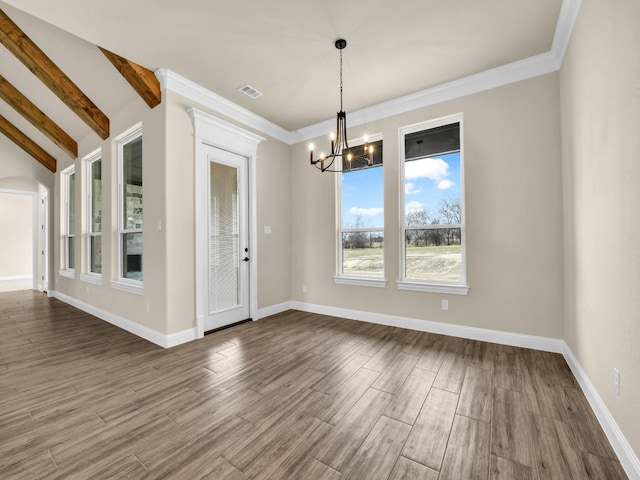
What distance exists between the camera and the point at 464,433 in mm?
1781

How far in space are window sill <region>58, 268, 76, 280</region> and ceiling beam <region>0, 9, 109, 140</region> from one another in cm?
289

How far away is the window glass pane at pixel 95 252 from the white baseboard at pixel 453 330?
3791mm

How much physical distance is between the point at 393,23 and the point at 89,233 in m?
5.74

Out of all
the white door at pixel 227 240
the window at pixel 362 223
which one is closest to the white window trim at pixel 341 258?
the window at pixel 362 223

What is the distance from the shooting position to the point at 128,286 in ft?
12.7

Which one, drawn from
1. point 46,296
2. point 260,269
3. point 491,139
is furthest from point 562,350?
point 46,296

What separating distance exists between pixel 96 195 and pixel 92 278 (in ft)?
4.93

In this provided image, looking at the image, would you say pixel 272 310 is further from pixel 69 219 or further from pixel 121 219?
pixel 69 219

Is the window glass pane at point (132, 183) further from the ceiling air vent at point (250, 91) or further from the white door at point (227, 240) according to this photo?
the ceiling air vent at point (250, 91)

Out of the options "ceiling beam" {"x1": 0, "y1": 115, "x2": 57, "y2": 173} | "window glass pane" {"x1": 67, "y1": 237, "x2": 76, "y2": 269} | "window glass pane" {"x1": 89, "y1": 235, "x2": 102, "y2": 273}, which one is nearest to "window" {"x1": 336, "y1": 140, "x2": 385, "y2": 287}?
"window glass pane" {"x1": 89, "y1": 235, "x2": 102, "y2": 273}

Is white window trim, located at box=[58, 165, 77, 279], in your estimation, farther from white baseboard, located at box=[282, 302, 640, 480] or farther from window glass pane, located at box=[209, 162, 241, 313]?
white baseboard, located at box=[282, 302, 640, 480]

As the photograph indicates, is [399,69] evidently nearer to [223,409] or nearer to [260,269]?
[260,269]

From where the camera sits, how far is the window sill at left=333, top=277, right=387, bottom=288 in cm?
407

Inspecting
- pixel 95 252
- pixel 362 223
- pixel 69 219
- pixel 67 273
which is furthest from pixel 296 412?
pixel 69 219
